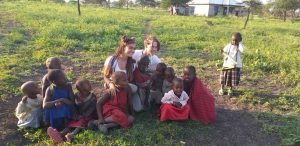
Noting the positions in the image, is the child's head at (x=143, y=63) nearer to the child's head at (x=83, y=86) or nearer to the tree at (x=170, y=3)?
the child's head at (x=83, y=86)

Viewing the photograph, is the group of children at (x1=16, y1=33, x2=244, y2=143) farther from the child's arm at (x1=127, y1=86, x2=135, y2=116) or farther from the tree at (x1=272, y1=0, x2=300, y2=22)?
the tree at (x1=272, y1=0, x2=300, y2=22)

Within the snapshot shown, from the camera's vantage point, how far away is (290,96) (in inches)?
245

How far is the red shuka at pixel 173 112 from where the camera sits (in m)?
4.71

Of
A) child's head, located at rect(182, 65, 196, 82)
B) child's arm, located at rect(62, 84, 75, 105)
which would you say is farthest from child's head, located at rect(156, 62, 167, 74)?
child's arm, located at rect(62, 84, 75, 105)

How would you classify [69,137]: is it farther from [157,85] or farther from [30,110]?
[157,85]

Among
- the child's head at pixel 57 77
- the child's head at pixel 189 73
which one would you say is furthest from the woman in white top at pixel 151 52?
the child's head at pixel 57 77

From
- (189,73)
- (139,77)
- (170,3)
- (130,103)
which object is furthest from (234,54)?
(170,3)

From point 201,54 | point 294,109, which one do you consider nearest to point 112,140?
point 294,109

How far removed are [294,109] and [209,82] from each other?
1897 mm

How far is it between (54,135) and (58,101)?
434 millimetres

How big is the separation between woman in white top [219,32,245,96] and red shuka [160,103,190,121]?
167 cm

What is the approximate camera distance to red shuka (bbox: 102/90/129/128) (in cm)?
446

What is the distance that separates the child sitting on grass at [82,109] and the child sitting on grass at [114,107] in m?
0.15

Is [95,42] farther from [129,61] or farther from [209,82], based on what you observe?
[129,61]
